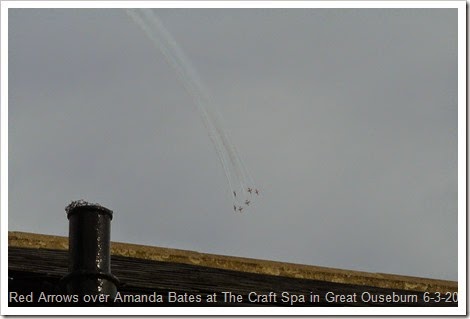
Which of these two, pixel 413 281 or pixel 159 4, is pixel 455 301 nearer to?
pixel 413 281

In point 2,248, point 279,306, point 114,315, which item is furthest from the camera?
point 279,306

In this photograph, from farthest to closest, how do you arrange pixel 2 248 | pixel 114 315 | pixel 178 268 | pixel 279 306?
pixel 178 268 < pixel 279 306 < pixel 2 248 < pixel 114 315

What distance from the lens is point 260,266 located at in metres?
25.6

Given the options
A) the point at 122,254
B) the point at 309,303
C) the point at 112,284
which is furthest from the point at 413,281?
the point at 112,284

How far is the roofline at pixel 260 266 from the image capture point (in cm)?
2423

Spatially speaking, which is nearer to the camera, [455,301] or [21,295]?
[21,295]

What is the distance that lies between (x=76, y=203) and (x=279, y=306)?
129 inches

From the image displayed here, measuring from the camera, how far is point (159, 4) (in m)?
23.0

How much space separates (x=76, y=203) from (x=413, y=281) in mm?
6596

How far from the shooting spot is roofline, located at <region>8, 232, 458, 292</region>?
24.2 m

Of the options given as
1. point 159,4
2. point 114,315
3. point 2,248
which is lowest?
point 114,315

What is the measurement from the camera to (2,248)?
2150 centimetres

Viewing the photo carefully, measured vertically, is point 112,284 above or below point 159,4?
below

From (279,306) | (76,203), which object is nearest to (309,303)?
(279,306)
